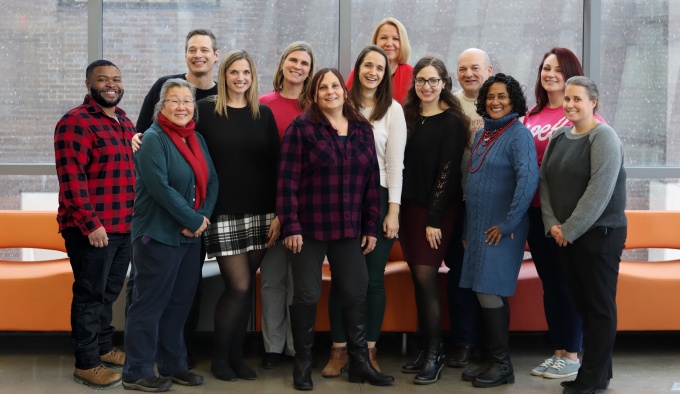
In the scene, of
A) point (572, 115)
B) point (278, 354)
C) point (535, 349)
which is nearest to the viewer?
point (572, 115)

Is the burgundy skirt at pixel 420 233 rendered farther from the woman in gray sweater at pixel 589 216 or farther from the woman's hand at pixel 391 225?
the woman in gray sweater at pixel 589 216

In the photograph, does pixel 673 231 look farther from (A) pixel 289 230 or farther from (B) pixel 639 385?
(A) pixel 289 230

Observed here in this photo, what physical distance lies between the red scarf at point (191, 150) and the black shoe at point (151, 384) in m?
0.82

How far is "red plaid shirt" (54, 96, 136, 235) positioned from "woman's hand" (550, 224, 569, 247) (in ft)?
6.50

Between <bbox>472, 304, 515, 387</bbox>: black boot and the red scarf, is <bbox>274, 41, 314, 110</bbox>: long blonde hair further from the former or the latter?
<bbox>472, 304, 515, 387</bbox>: black boot

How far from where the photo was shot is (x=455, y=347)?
14.5 ft

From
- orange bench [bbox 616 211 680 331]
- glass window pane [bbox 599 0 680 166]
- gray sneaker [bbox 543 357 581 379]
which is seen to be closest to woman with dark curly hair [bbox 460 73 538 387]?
gray sneaker [bbox 543 357 581 379]

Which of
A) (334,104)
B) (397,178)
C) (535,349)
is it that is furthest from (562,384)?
(334,104)

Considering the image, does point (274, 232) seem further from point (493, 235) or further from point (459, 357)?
point (459, 357)

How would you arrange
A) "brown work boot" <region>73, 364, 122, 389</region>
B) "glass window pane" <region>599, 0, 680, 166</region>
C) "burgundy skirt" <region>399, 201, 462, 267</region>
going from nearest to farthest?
"brown work boot" <region>73, 364, 122, 389</region>, "burgundy skirt" <region>399, 201, 462, 267</region>, "glass window pane" <region>599, 0, 680, 166</region>

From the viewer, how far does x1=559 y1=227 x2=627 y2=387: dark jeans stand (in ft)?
12.2

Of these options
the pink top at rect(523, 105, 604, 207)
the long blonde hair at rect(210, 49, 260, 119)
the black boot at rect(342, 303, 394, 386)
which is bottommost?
the black boot at rect(342, 303, 394, 386)

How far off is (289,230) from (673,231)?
246 cm

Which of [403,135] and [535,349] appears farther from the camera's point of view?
[535,349]
